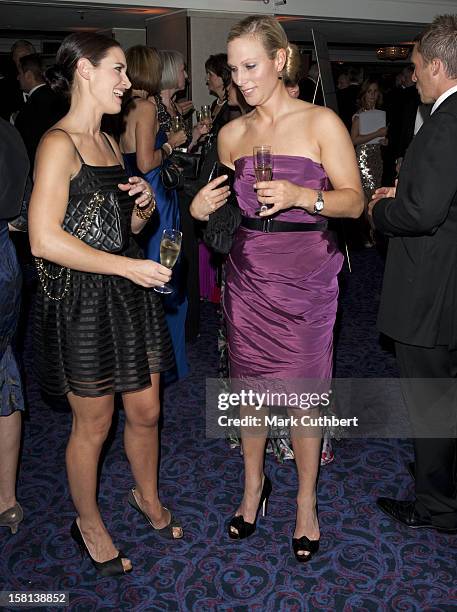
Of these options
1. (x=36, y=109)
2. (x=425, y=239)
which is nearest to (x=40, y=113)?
(x=36, y=109)

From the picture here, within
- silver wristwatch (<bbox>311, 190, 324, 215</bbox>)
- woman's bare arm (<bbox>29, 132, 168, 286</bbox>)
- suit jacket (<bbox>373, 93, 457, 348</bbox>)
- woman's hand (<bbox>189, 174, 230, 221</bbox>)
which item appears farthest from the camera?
woman's hand (<bbox>189, 174, 230, 221</bbox>)

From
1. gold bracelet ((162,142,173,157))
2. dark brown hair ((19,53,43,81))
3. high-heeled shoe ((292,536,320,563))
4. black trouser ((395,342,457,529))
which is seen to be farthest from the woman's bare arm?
dark brown hair ((19,53,43,81))

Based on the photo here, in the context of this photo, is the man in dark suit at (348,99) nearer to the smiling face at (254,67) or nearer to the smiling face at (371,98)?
the smiling face at (371,98)

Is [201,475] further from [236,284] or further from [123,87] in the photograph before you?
[123,87]

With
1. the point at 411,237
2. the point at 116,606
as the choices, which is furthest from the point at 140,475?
the point at 411,237

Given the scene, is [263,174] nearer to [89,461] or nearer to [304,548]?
A: [89,461]

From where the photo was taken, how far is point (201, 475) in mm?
3088

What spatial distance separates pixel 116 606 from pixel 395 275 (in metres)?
1.47

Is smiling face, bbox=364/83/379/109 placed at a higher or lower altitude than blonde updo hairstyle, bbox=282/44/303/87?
higher

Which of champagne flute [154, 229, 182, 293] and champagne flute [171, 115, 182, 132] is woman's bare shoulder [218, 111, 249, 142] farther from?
champagne flute [171, 115, 182, 132]

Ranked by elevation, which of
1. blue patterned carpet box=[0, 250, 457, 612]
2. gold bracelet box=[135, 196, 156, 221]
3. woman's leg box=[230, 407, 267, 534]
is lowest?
blue patterned carpet box=[0, 250, 457, 612]

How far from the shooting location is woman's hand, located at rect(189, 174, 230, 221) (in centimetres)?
235

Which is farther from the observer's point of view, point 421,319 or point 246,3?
point 246,3

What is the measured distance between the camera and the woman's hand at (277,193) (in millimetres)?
2102
